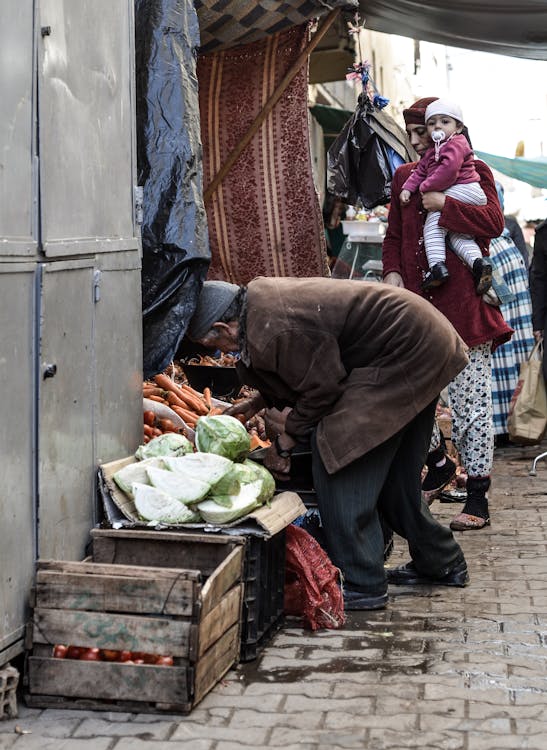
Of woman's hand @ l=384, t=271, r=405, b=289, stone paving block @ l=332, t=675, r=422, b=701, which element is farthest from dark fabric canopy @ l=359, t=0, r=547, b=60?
stone paving block @ l=332, t=675, r=422, b=701

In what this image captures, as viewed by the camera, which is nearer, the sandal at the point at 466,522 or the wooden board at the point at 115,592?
the wooden board at the point at 115,592

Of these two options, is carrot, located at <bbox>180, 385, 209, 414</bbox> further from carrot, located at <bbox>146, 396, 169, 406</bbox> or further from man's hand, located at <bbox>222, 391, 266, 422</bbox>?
man's hand, located at <bbox>222, 391, 266, 422</bbox>

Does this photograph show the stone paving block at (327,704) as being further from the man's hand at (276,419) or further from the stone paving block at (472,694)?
the man's hand at (276,419)

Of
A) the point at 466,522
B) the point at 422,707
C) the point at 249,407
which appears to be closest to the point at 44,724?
the point at 422,707

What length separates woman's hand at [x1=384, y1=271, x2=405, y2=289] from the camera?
23.2 feet

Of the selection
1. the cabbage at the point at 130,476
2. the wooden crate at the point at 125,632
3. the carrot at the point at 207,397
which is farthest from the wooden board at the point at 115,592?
the carrot at the point at 207,397

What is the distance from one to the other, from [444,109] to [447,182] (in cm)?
45

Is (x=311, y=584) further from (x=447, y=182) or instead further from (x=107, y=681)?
(x=447, y=182)

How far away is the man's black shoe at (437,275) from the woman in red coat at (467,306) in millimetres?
94

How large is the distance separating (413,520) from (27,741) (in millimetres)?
2355

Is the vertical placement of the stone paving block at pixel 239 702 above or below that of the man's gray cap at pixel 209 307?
below

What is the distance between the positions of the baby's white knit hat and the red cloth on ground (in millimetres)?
2945

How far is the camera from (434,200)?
6.82 metres

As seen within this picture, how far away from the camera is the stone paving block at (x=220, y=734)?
3824 mm
